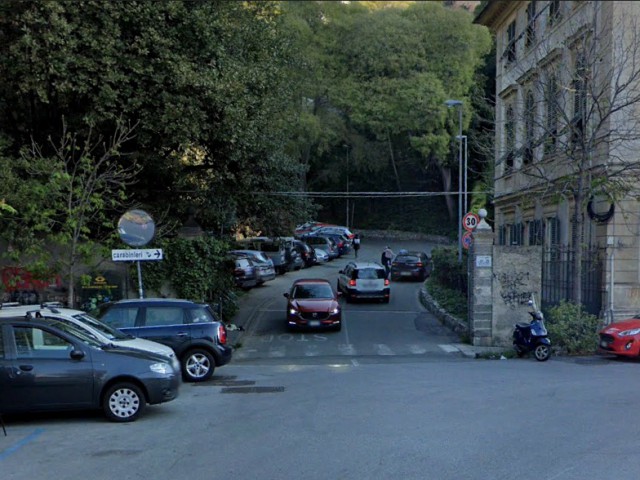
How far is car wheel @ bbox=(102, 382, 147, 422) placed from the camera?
10055 millimetres

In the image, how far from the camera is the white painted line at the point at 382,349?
61.7 ft

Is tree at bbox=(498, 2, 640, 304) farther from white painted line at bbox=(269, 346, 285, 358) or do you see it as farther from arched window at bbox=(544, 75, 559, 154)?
white painted line at bbox=(269, 346, 285, 358)

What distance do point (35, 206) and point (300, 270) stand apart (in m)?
25.8

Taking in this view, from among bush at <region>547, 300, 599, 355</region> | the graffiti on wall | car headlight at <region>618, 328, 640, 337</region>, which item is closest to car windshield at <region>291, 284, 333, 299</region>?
the graffiti on wall

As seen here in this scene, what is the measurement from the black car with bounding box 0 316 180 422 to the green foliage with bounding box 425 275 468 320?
1382cm

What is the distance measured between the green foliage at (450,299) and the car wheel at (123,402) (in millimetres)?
13861

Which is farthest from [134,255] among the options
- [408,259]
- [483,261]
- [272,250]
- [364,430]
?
[408,259]

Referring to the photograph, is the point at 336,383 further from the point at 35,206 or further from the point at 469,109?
the point at 469,109

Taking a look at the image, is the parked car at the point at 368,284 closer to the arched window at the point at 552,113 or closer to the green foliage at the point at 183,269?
the green foliage at the point at 183,269

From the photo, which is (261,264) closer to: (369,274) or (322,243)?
(369,274)

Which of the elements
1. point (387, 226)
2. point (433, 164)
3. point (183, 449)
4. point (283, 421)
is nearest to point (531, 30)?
point (283, 421)

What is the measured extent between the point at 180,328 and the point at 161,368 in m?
3.83

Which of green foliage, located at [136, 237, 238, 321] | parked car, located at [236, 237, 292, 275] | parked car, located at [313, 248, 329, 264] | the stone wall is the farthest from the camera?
parked car, located at [313, 248, 329, 264]

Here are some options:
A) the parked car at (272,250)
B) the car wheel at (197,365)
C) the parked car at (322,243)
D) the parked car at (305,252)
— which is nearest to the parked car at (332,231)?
the parked car at (322,243)
